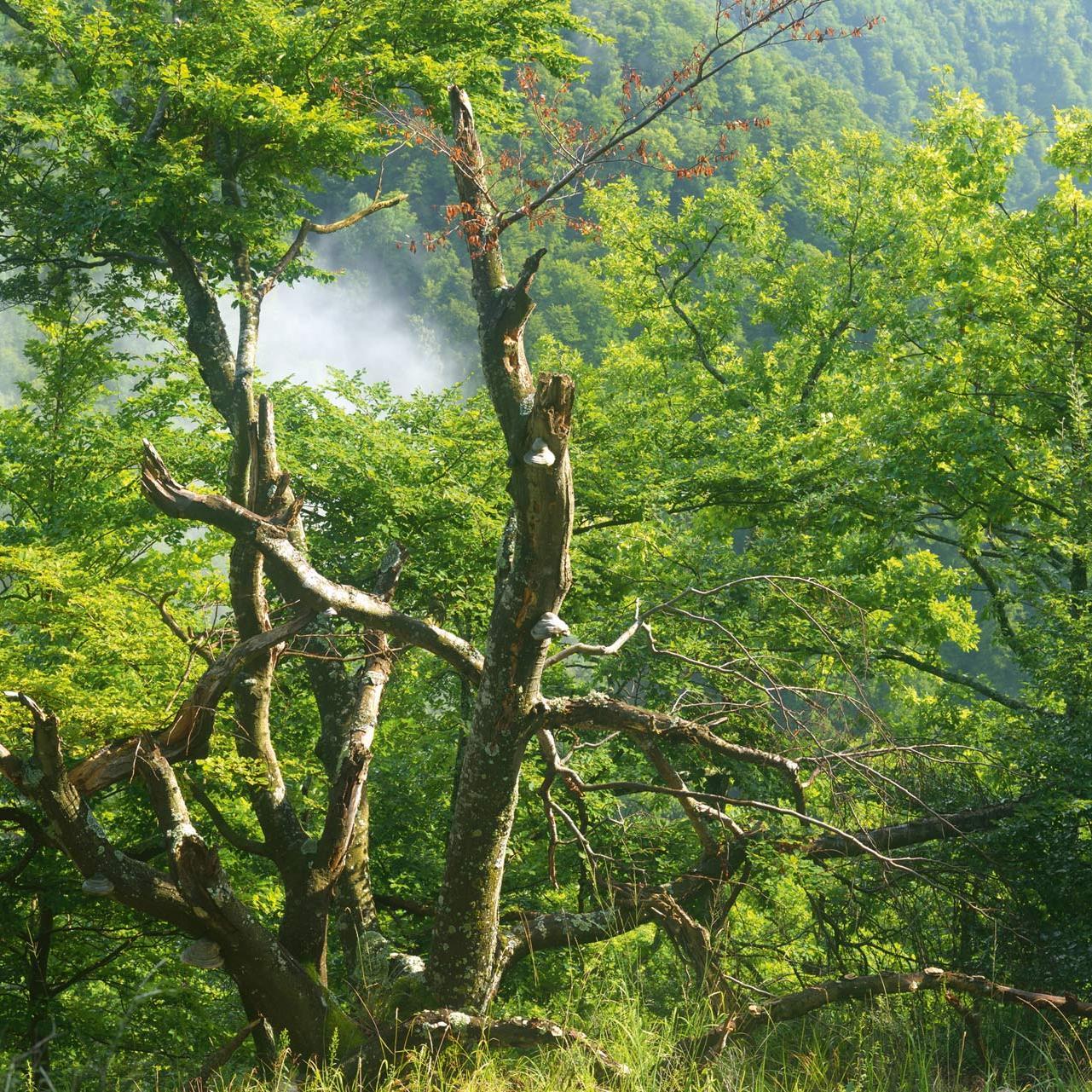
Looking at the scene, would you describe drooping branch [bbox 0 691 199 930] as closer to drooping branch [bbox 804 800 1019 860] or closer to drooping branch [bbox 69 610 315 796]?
drooping branch [bbox 69 610 315 796]

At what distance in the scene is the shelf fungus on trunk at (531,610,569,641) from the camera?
4770mm

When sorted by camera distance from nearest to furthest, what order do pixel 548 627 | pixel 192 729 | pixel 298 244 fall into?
pixel 548 627, pixel 192 729, pixel 298 244

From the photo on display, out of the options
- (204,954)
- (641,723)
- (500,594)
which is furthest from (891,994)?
(204,954)

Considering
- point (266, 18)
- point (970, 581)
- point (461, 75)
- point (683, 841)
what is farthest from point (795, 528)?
point (266, 18)

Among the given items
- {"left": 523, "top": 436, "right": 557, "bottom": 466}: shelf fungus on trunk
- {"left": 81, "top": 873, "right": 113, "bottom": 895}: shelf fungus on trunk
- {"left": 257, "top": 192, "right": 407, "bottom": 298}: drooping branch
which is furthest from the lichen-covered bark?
{"left": 257, "top": 192, "right": 407, "bottom": 298}: drooping branch

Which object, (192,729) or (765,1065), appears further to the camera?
(192,729)

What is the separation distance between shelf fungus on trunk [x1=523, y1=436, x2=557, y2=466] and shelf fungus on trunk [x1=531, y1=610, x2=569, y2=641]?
0.73 m

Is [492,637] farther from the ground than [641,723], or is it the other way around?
[492,637]

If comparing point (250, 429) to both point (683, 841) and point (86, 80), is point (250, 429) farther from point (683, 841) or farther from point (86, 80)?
point (683, 841)

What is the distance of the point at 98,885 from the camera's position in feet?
16.4

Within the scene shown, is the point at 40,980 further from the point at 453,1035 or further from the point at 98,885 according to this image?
the point at 453,1035

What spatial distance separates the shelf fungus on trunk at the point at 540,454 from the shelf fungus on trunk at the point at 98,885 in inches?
109

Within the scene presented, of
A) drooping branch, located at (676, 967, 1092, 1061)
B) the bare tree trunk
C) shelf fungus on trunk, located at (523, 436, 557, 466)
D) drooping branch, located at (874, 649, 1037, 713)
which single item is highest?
drooping branch, located at (874, 649, 1037, 713)

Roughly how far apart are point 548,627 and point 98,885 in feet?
7.78
